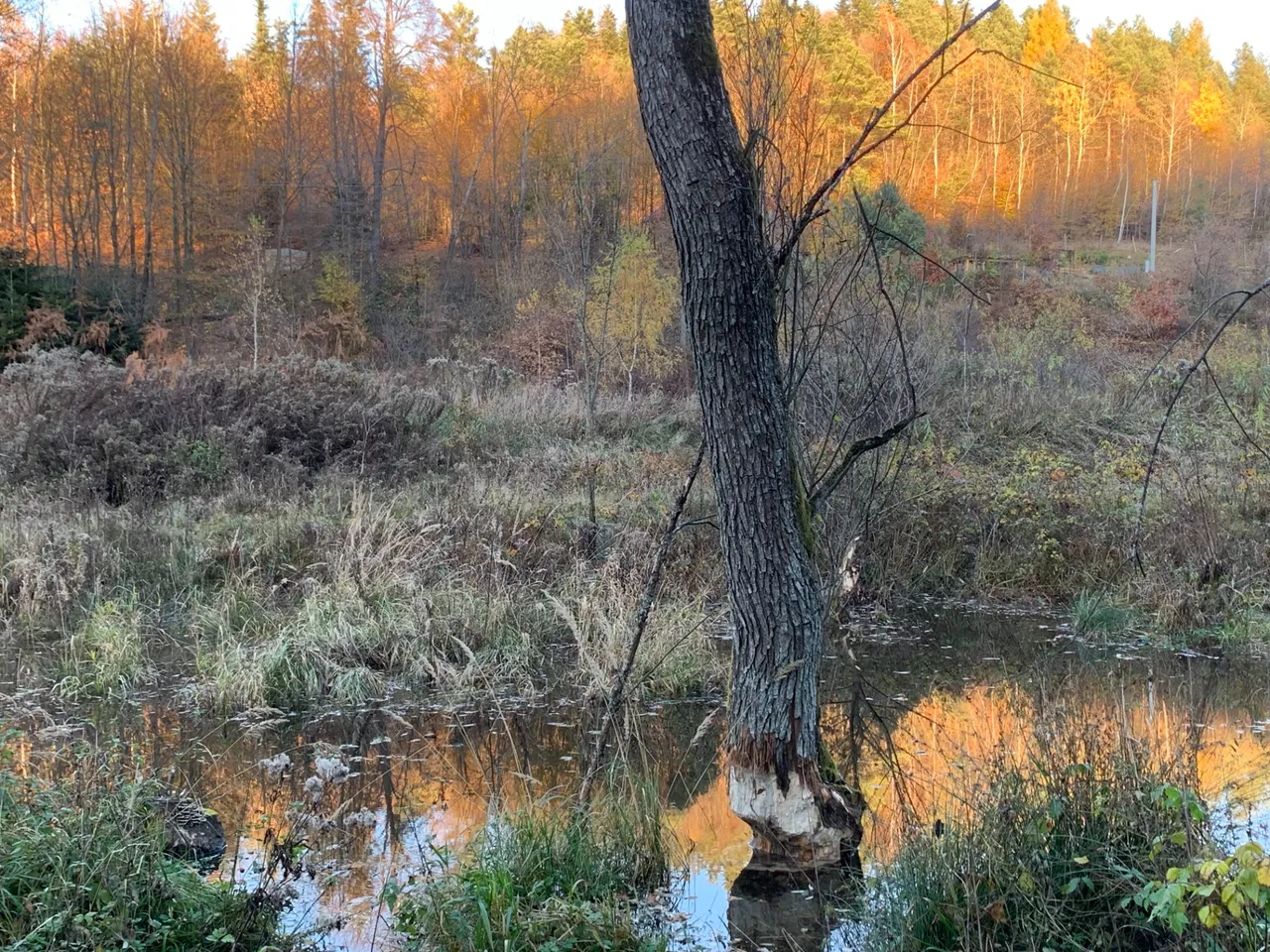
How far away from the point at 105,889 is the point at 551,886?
57.7 inches

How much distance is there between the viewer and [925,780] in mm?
5133

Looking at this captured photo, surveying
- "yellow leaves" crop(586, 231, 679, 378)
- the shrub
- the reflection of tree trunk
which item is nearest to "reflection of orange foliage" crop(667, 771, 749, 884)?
the reflection of tree trunk

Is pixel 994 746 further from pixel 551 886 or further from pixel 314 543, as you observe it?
pixel 314 543

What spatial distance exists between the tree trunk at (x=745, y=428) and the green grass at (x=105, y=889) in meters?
1.98

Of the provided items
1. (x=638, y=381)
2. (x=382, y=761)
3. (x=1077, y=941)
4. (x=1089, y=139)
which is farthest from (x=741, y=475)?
(x=1089, y=139)

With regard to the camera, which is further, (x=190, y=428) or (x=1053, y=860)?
(x=190, y=428)

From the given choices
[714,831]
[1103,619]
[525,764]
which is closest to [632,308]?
[1103,619]

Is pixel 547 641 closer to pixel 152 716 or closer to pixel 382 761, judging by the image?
pixel 382 761

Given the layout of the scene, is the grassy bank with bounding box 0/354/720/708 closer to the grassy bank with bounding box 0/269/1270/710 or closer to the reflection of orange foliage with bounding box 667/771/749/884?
the grassy bank with bounding box 0/269/1270/710

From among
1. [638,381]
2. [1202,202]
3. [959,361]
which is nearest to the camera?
[959,361]

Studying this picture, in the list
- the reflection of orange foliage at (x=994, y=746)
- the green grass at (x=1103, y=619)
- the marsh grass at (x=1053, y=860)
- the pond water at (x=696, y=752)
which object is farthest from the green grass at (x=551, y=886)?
the green grass at (x=1103, y=619)

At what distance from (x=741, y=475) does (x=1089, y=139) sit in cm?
4931

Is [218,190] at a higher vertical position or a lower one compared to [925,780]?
higher

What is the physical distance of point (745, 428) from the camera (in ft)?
12.9
